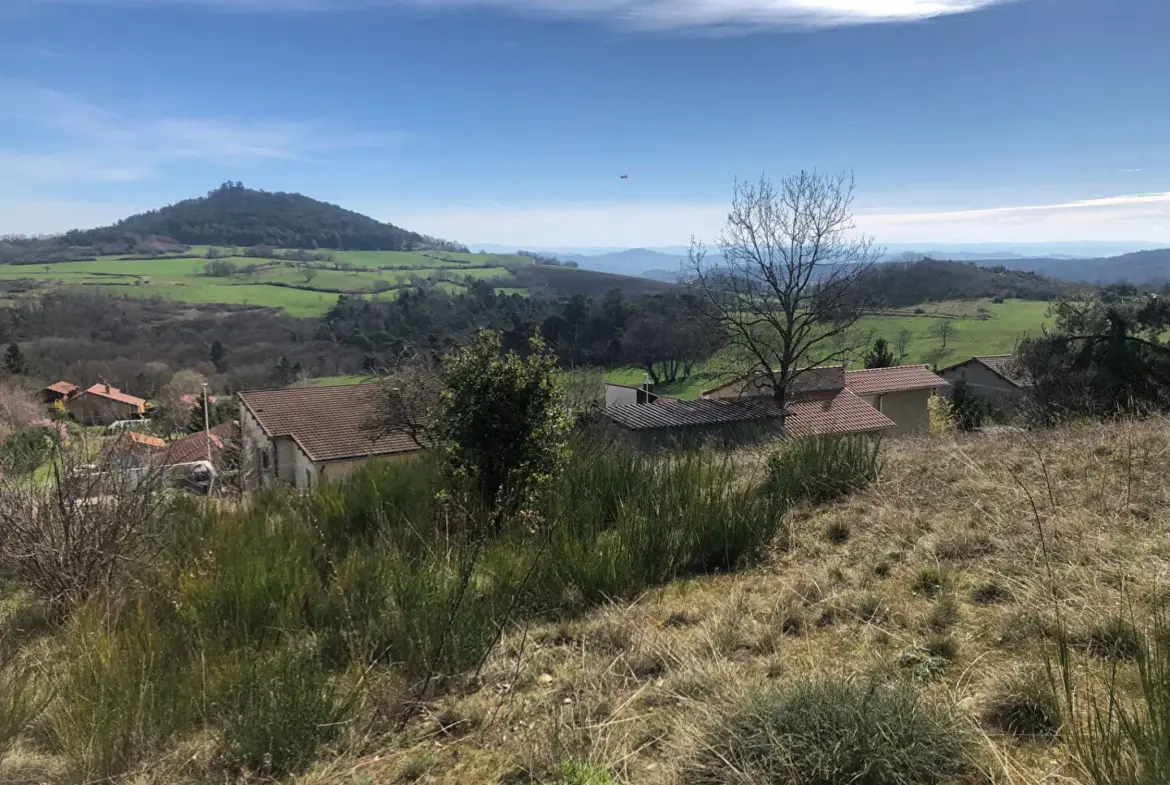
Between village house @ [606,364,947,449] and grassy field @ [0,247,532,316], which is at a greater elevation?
grassy field @ [0,247,532,316]

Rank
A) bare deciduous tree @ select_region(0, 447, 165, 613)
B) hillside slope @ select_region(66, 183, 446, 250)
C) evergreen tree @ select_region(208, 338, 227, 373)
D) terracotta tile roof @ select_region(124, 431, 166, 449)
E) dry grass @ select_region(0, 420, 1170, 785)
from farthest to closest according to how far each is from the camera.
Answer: hillside slope @ select_region(66, 183, 446, 250) → evergreen tree @ select_region(208, 338, 227, 373) → terracotta tile roof @ select_region(124, 431, 166, 449) → bare deciduous tree @ select_region(0, 447, 165, 613) → dry grass @ select_region(0, 420, 1170, 785)

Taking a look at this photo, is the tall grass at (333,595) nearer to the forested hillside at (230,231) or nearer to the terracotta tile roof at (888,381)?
the terracotta tile roof at (888,381)

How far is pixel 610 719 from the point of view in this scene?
2803mm

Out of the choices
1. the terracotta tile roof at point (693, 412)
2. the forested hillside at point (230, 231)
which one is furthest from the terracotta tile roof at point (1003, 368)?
the forested hillside at point (230, 231)

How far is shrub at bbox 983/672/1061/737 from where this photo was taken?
244 cm

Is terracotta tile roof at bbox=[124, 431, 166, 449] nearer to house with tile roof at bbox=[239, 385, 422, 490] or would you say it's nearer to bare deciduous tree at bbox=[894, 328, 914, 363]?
house with tile roof at bbox=[239, 385, 422, 490]

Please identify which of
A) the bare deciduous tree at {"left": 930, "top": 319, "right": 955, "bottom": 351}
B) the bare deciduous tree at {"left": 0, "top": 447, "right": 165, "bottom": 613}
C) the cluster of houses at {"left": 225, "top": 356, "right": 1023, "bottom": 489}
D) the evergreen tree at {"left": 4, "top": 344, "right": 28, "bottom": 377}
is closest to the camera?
the bare deciduous tree at {"left": 0, "top": 447, "right": 165, "bottom": 613}

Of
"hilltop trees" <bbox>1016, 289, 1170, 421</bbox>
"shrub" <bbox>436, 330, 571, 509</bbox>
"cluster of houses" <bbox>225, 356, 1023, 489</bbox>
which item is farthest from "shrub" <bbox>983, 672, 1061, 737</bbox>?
"hilltop trees" <bbox>1016, 289, 1170, 421</bbox>

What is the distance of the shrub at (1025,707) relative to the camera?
2.44m

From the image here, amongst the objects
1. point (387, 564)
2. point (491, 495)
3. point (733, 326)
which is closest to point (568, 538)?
point (387, 564)

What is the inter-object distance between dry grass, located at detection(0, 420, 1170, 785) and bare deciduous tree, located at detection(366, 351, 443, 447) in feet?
51.0

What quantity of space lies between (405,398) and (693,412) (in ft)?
34.3

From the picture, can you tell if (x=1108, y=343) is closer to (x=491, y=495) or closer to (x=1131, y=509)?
(x=1131, y=509)

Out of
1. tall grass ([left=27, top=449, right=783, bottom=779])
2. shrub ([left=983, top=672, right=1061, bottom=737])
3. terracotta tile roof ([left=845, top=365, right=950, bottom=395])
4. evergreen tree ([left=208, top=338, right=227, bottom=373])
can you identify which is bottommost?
evergreen tree ([left=208, top=338, right=227, bottom=373])
